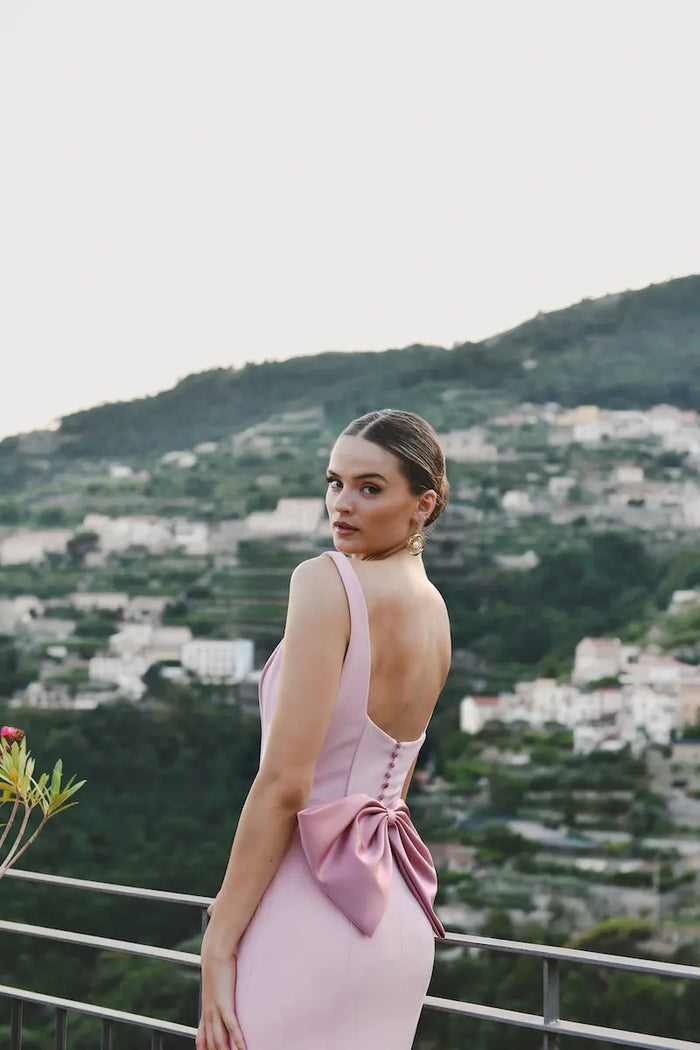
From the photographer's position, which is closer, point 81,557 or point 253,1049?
point 253,1049

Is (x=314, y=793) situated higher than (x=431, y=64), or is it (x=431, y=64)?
(x=431, y=64)

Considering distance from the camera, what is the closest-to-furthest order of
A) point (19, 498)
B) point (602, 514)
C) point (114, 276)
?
point (602, 514)
point (19, 498)
point (114, 276)

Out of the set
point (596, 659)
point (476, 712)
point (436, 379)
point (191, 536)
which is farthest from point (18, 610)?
point (596, 659)

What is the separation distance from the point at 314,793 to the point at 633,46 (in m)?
38.9

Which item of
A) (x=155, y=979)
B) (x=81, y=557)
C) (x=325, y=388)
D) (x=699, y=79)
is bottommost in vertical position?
(x=155, y=979)

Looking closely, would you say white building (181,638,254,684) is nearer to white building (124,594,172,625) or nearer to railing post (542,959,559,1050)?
white building (124,594,172,625)

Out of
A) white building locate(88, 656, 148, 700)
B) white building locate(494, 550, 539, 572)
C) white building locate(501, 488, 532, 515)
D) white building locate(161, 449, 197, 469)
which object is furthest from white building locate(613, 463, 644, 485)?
white building locate(88, 656, 148, 700)

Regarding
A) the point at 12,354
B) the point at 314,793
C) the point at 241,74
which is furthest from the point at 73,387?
the point at 314,793

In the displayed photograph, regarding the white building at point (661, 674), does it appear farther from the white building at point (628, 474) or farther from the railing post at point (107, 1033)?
the railing post at point (107, 1033)

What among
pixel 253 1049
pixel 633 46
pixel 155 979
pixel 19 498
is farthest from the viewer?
pixel 633 46

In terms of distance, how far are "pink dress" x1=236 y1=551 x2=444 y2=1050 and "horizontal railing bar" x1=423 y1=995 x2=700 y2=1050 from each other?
1.06 ft

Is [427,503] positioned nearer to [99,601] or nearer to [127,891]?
[127,891]

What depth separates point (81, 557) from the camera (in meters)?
33.0

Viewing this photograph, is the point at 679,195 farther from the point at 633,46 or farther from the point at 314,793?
the point at 314,793
